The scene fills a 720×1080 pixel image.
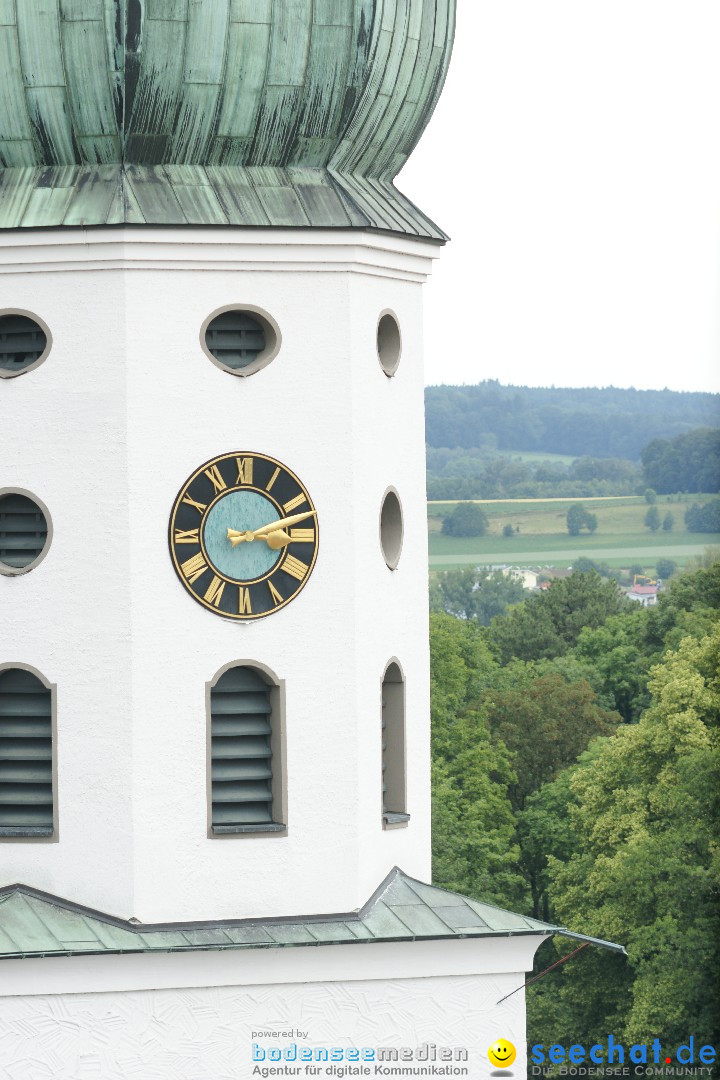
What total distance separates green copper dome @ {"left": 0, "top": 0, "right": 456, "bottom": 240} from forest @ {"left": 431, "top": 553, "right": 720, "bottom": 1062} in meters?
30.6

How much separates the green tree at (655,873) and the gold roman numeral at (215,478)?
30.0 metres

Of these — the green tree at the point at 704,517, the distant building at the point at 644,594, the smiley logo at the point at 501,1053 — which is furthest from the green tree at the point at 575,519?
the smiley logo at the point at 501,1053

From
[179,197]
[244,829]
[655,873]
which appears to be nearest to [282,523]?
[244,829]

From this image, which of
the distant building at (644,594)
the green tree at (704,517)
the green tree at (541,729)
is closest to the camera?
the green tree at (541,729)

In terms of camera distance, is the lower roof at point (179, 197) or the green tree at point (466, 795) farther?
the green tree at point (466, 795)

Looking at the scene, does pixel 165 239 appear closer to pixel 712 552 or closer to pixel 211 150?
pixel 211 150

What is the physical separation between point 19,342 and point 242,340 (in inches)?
77.2

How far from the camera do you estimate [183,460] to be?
86.6 feet

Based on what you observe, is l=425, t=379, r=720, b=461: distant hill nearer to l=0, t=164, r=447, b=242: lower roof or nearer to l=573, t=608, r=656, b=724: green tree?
l=573, t=608, r=656, b=724: green tree

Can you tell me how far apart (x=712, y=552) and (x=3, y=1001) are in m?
54.3

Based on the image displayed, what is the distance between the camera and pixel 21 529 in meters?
26.6

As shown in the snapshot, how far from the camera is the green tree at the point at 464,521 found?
123812mm

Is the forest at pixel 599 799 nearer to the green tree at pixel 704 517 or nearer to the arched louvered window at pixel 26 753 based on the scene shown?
the green tree at pixel 704 517

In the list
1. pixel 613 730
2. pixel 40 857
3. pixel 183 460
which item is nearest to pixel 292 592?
pixel 183 460
